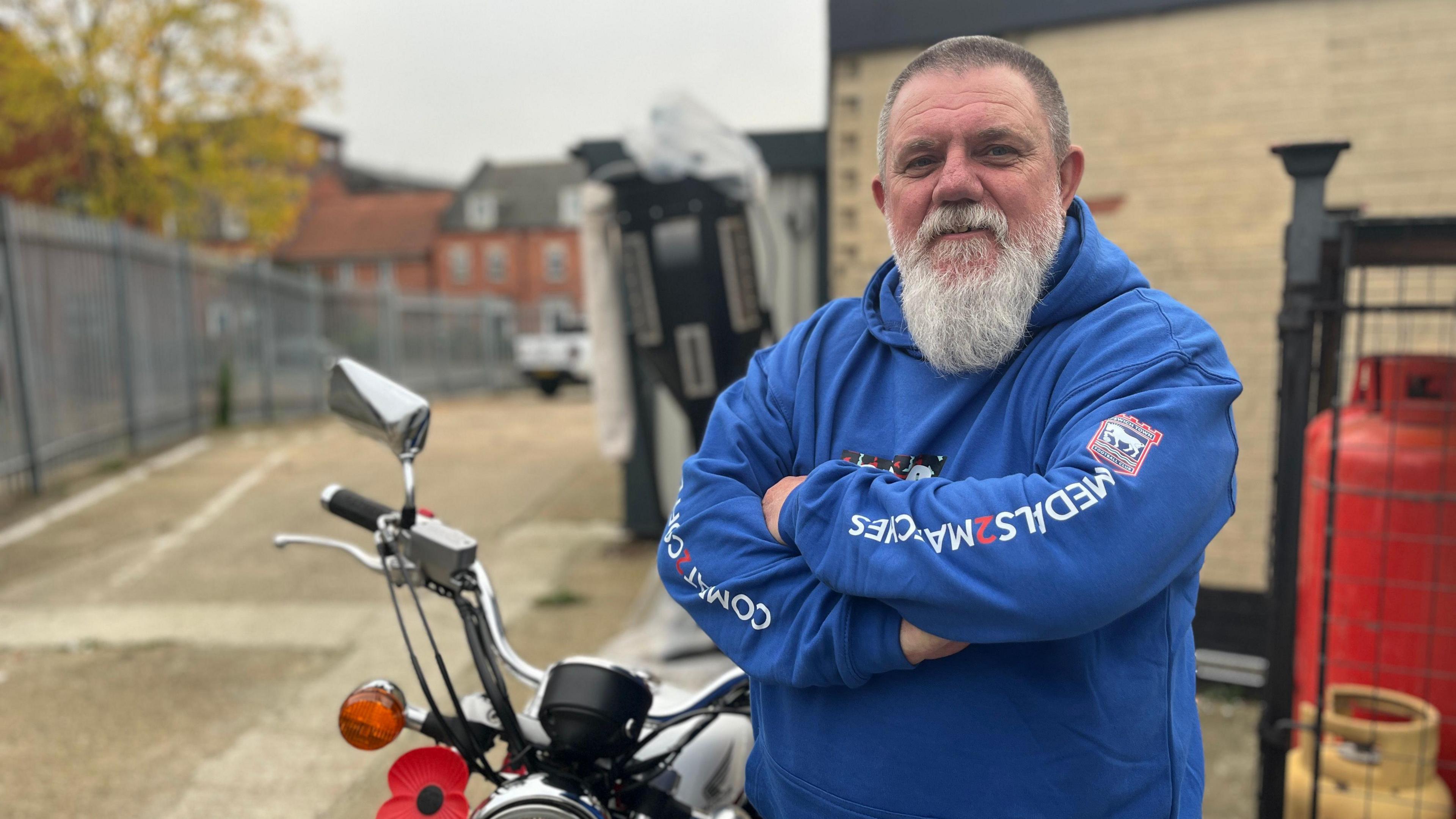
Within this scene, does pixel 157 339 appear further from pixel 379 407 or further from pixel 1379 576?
pixel 1379 576

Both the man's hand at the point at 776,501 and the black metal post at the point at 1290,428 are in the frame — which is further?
the black metal post at the point at 1290,428

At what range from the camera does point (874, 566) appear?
1245mm

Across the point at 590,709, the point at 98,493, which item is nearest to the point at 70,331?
the point at 98,493

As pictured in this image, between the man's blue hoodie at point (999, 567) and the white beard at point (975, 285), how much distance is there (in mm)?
32

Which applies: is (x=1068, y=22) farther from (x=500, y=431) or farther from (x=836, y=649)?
(x=500, y=431)

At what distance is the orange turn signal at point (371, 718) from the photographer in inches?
64.4

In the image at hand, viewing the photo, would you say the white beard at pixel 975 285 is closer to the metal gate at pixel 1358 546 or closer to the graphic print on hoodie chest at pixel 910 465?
the graphic print on hoodie chest at pixel 910 465

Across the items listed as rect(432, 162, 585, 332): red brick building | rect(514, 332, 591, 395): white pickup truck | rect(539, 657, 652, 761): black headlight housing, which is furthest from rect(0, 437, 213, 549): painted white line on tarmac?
rect(432, 162, 585, 332): red brick building

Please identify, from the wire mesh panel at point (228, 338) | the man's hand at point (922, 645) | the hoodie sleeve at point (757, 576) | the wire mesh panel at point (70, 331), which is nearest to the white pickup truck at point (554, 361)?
the wire mesh panel at point (228, 338)

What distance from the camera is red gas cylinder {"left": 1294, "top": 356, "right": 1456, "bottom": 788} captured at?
2.90m

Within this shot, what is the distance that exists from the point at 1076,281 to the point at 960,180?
0.22 m

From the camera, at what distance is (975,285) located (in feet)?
4.62

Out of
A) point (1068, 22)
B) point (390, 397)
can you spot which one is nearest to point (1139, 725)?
point (390, 397)

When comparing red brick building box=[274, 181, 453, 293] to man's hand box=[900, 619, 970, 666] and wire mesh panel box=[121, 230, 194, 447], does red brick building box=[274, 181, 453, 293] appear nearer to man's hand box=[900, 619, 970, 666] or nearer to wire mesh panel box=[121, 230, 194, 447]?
wire mesh panel box=[121, 230, 194, 447]
